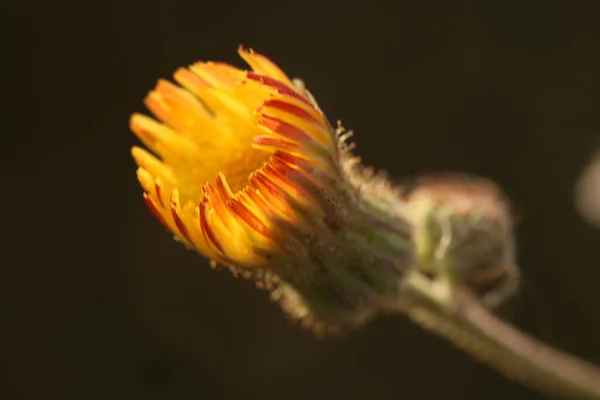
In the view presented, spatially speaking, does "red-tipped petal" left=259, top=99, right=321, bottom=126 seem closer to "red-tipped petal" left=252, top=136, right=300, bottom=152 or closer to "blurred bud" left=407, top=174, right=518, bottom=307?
"red-tipped petal" left=252, top=136, right=300, bottom=152

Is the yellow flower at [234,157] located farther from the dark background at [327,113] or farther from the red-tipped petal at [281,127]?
the dark background at [327,113]

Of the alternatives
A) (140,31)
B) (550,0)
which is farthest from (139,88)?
(550,0)

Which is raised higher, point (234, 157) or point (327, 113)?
point (327, 113)

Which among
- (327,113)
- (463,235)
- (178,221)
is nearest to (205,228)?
(178,221)

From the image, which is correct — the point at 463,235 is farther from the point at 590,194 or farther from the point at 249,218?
the point at 590,194

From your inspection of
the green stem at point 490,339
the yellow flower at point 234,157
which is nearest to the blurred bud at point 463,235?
the green stem at point 490,339

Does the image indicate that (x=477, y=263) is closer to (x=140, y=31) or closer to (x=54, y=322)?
(x=140, y=31)
